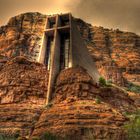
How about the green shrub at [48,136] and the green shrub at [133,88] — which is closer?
the green shrub at [48,136]

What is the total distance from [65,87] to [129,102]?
12.5m

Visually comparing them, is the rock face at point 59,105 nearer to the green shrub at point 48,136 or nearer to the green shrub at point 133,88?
the green shrub at point 48,136

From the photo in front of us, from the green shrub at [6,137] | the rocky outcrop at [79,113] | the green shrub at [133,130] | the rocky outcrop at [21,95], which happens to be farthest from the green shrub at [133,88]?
the green shrub at [6,137]

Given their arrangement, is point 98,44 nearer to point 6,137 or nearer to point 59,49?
point 59,49

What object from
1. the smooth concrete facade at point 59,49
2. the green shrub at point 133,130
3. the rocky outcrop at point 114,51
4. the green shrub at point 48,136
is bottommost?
the green shrub at point 48,136

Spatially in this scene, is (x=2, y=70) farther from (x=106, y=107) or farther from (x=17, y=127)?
(x=106, y=107)

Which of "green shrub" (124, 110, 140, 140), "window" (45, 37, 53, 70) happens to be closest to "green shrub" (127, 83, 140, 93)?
"window" (45, 37, 53, 70)

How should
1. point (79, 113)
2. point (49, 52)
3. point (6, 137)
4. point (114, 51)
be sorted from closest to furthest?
point (79, 113), point (6, 137), point (49, 52), point (114, 51)

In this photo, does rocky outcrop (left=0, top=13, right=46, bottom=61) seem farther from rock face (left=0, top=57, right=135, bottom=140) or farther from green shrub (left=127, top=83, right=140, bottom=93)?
rock face (left=0, top=57, right=135, bottom=140)

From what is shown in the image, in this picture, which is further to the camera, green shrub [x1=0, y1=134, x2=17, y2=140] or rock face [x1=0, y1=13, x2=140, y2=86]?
rock face [x1=0, y1=13, x2=140, y2=86]

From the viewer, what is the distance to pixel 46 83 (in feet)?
164

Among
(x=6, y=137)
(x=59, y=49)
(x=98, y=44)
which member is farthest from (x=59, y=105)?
(x=98, y=44)

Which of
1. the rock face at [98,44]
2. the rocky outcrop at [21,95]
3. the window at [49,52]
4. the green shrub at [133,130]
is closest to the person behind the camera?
the green shrub at [133,130]

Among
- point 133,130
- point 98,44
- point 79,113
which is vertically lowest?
point 133,130
